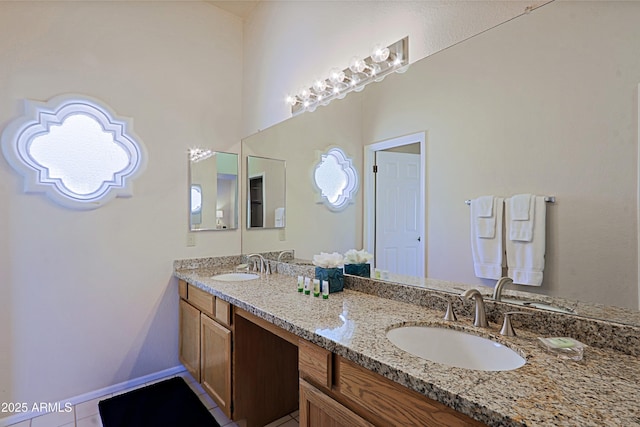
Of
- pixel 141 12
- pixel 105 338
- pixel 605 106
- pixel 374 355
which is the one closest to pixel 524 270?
pixel 605 106

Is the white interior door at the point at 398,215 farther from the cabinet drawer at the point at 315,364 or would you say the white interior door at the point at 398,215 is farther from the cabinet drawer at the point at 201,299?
the cabinet drawer at the point at 201,299

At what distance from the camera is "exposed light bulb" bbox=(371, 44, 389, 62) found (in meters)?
1.71

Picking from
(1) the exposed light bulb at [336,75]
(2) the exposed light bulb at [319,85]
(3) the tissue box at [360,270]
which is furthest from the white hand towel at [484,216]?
(2) the exposed light bulb at [319,85]

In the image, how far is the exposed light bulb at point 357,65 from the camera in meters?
1.84

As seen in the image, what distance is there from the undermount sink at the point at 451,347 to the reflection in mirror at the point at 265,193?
5.06 feet

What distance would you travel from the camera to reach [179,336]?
2609mm

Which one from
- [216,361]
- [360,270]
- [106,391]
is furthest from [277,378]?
[106,391]

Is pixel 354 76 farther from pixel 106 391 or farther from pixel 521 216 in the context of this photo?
pixel 106 391

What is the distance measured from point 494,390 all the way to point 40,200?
2.62 meters

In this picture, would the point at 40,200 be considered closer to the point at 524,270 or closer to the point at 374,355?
the point at 374,355

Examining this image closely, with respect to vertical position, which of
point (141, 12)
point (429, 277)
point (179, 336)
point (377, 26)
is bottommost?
point (179, 336)

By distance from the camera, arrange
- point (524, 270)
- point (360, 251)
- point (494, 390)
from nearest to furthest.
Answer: point (494, 390) < point (524, 270) < point (360, 251)

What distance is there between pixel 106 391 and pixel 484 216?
8.92 feet

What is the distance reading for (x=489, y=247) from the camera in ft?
4.66
